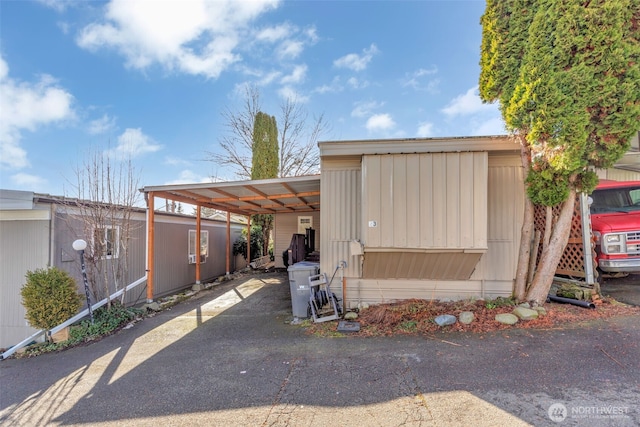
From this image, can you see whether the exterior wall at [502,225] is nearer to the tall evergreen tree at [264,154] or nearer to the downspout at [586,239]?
the downspout at [586,239]

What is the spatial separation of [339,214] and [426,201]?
64.5 inches

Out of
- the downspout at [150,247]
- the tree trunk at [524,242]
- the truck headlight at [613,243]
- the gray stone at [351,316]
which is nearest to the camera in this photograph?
the tree trunk at [524,242]

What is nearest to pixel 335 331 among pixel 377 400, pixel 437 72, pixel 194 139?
pixel 377 400

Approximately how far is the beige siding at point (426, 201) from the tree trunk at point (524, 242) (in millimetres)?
859

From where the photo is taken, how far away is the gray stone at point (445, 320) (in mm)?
4238

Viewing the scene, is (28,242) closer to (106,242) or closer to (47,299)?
(106,242)

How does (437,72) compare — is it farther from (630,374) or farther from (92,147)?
(92,147)

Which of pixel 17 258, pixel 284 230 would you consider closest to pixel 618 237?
pixel 284 230

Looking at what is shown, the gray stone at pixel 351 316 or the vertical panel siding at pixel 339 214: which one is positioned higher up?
the vertical panel siding at pixel 339 214

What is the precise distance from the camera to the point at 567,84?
3.76 meters

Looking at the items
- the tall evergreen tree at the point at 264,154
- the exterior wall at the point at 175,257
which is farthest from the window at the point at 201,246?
the tall evergreen tree at the point at 264,154

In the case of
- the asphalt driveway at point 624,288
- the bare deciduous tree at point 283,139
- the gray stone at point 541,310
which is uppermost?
the bare deciduous tree at point 283,139

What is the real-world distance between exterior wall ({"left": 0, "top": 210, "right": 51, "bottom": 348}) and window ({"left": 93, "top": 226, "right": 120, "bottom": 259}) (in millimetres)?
748

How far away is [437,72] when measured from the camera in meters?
8.89
